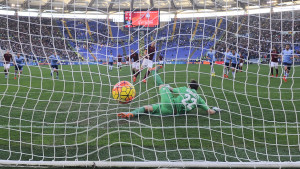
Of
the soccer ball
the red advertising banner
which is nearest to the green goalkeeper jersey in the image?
the soccer ball

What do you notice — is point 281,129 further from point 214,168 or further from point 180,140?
point 214,168

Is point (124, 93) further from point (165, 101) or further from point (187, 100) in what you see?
point (187, 100)

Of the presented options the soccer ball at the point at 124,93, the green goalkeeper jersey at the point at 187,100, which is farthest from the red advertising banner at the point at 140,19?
the green goalkeeper jersey at the point at 187,100

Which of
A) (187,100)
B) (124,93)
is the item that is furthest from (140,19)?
(187,100)

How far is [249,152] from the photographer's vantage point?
11.6 feet

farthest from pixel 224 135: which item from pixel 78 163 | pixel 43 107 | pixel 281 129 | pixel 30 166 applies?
pixel 43 107

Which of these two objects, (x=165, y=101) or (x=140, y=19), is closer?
(x=140, y=19)

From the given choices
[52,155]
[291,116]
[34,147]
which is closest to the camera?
[52,155]

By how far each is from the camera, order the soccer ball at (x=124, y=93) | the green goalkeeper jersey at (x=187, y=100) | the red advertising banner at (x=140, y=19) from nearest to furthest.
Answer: the red advertising banner at (x=140, y=19) < the green goalkeeper jersey at (x=187, y=100) < the soccer ball at (x=124, y=93)

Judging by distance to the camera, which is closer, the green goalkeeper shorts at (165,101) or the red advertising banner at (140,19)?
the red advertising banner at (140,19)

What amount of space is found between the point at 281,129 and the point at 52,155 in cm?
375

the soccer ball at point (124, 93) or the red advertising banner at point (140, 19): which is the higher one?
the red advertising banner at point (140, 19)

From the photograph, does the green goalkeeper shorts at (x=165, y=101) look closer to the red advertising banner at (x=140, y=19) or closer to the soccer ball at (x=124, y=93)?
the soccer ball at (x=124, y=93)

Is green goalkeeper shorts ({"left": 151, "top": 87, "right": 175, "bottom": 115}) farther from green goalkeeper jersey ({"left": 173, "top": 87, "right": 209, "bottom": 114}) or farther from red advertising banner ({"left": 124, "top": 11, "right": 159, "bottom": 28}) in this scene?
red advertising banner ({"left": 124, "top": 11, "right": 159, "bottom": 28})
